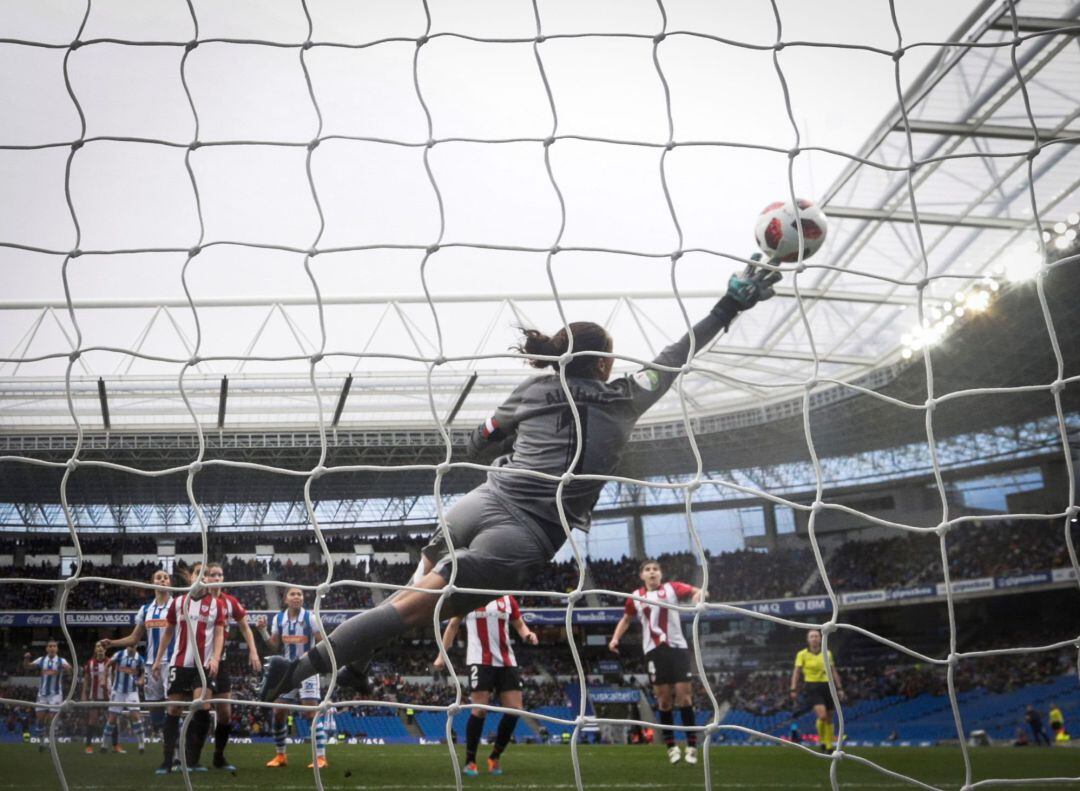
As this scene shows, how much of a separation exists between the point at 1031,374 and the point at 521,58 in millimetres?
5092

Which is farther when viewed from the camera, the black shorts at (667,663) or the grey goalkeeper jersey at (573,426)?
the black shorts at (667,663)

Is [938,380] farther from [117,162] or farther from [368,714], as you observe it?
[368,714]

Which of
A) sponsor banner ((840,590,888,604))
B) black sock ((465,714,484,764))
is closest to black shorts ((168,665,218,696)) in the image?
black sock ((465,714,484,764))

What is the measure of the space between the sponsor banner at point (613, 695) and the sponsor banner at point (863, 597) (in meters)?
3.28

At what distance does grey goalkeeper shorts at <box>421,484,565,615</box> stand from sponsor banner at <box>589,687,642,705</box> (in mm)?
10475

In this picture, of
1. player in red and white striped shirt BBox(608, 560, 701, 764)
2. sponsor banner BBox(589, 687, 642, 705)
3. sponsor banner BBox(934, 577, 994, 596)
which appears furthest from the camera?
sponsor banner BBox(934, 577, 994, 596)

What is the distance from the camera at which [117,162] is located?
10.8 feet

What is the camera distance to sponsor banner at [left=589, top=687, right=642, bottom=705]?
12539 millimetres

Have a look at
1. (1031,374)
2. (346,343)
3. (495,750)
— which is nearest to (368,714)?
(346,343)

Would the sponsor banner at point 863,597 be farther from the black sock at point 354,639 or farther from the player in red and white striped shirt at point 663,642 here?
the black sock at point 354,639

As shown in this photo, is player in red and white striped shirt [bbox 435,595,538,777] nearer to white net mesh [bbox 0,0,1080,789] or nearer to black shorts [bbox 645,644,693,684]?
black shorts [bbox 645,644,693,684]

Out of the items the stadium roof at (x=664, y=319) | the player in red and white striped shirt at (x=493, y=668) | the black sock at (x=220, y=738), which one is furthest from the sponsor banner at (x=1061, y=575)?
the black sock at (x=220, y=738)

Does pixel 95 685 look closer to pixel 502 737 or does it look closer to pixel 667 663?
pixel 502 737

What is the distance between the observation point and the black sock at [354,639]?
246 cm
